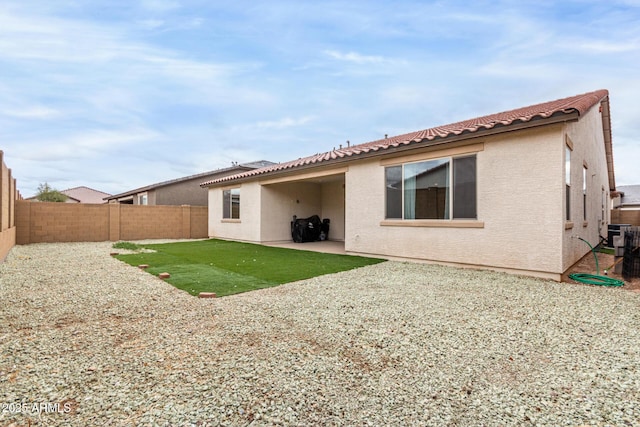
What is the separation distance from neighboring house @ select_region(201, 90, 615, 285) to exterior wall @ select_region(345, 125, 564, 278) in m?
0.02

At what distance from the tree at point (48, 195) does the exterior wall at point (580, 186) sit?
119ft

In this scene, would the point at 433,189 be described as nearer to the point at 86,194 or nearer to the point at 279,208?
the point at 279,208

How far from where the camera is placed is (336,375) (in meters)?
2.59

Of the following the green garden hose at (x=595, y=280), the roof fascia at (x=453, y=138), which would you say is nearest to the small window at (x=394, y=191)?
the roof fascia at (x=453, y=138)

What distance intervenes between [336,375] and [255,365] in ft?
2.34

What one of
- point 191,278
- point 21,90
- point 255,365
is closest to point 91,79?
point 21,90

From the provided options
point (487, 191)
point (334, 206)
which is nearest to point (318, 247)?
point (334, 206)

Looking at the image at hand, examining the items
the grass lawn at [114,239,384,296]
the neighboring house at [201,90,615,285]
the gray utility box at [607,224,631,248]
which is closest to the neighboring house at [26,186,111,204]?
the grass lawn at [114,239,384,296]

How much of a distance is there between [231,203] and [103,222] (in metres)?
6.21

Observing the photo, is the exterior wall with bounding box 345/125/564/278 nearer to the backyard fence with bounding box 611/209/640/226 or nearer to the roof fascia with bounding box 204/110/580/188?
the roof fascia with bounding box 204/110/580/188

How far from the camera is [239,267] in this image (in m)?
7.73

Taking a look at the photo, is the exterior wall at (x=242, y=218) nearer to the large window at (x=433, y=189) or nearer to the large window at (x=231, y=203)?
the large window at (x=231, y=203)

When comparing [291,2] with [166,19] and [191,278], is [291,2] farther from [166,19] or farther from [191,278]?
[191,278]

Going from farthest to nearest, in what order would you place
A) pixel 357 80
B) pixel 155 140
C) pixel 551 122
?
pixel 155 140 < pixel 357 80 < pixel 551 122
